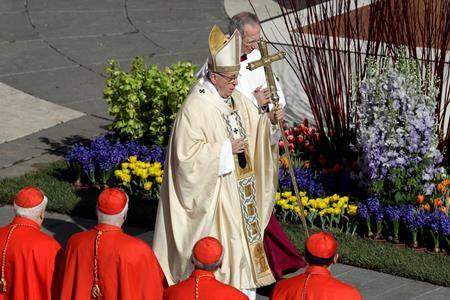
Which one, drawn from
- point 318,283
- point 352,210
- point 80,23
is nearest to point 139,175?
point 352,210

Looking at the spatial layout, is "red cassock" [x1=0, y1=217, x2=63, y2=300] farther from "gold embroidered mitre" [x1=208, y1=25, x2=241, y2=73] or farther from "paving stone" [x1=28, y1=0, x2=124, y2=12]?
→ "paving stone" [x1=28, y1=0, x2=124, y2=12]

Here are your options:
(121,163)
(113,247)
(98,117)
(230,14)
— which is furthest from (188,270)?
(230,14)

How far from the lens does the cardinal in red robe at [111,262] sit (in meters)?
7.95

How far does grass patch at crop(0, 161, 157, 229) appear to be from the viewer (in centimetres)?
1155

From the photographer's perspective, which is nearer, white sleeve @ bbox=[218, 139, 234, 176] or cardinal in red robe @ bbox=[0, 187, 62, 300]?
cardinal in red robe @ bbox=[0, 187, 62, 300]

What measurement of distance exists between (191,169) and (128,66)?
7106 millimetres

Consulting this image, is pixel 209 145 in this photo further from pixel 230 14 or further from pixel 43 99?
pixel 230 14

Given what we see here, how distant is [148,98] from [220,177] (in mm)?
3496

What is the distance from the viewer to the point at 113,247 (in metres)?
7.94

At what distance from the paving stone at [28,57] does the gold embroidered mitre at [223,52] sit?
7187mm


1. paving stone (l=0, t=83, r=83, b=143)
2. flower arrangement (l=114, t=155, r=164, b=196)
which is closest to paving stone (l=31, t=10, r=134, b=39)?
A: paving stone (l=0, t=83, r=83, b=143)

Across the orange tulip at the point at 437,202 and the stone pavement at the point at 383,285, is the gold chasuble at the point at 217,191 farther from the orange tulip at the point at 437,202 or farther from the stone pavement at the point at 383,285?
the orange tulip at the point at 437,202

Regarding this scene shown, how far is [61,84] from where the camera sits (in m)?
15.5

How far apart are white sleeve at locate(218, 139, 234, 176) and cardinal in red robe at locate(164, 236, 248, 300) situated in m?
1.75
